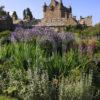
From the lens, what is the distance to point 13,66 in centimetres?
932

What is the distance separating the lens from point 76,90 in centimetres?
735

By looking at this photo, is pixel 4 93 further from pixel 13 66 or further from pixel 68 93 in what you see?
pixel 68 93

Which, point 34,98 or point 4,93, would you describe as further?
point 4,93

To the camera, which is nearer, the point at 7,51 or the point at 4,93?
the point at 4,93

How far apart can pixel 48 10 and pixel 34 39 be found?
7050cm

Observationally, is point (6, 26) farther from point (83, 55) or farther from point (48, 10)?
point (83, 55)

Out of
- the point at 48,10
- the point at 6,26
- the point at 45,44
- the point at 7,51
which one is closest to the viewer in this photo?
the point at 7,51

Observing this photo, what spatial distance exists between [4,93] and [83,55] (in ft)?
7.83

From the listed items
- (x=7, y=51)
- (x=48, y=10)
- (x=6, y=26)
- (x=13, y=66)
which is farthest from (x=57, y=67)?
(x=48, y=10)

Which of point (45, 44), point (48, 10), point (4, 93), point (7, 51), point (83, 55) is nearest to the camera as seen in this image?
point (4, 93)

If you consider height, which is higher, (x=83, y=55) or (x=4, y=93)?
(x=83, y=55)

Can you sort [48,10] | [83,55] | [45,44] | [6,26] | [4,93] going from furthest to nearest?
[48,10] → [6,26] → [45,44] → [83,55] → [4,93]

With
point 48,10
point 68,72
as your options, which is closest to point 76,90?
point 68,72

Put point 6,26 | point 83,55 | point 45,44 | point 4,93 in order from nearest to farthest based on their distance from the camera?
point 4,93 → point 83,55 → point 45,44 → point 6,26
